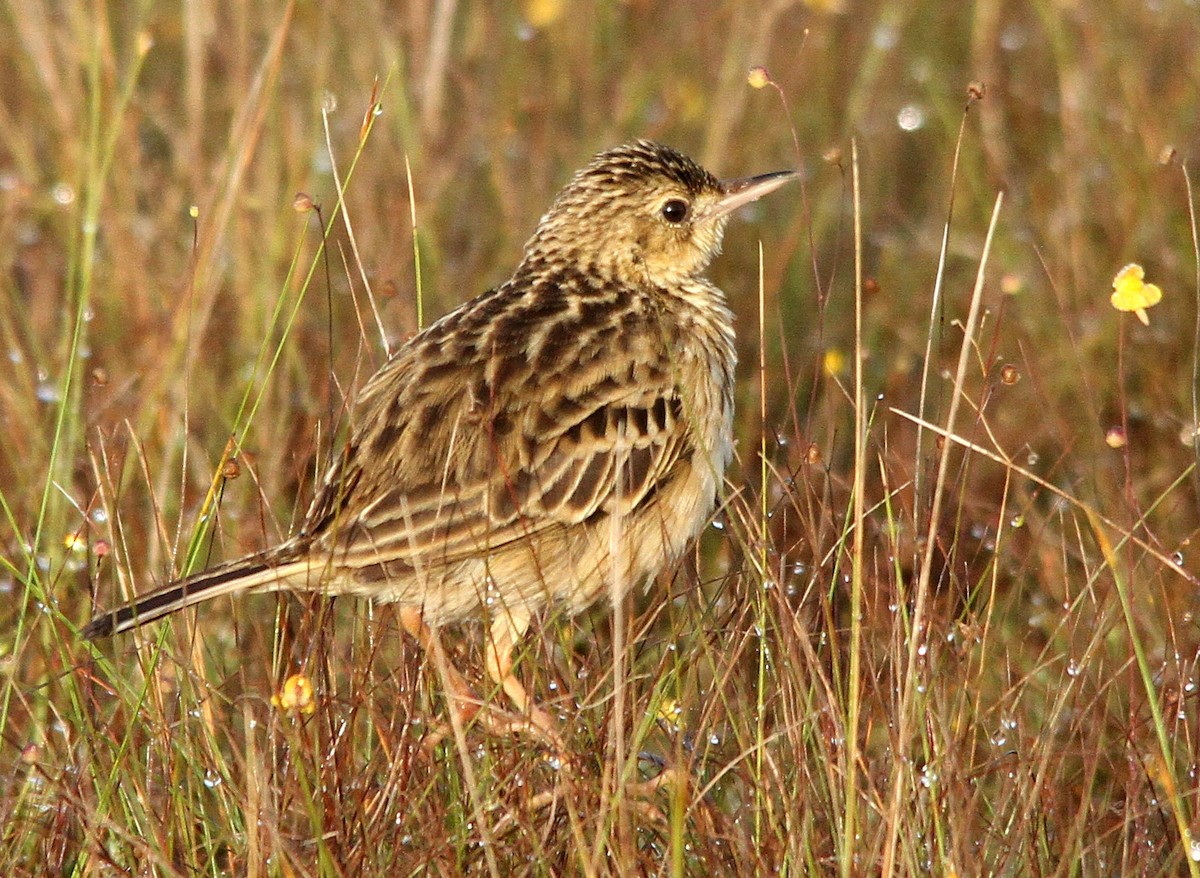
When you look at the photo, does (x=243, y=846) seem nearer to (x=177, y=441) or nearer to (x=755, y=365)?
(x=177, y=441)

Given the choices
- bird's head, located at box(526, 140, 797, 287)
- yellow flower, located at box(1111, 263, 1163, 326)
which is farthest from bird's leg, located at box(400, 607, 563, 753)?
yellow flower, located at box(1111, 263, 1163, 326)

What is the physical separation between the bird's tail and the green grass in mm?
80

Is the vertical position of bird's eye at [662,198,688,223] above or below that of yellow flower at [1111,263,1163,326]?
below

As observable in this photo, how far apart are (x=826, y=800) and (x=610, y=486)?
1.17 metres

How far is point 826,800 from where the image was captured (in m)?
3.80

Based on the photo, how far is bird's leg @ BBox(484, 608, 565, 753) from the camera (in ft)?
12.7

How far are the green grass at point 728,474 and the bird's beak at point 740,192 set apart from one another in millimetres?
423

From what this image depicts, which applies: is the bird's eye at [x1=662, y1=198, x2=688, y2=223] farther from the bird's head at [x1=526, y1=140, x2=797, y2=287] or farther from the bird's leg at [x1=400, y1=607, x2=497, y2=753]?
the bird's leg at [x1=400, y1=607, x2=497, y2=753]

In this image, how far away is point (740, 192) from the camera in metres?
5.50

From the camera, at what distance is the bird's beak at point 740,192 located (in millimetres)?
5422

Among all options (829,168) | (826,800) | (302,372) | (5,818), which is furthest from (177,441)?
(829,168)

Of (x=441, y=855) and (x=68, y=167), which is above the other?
(x=68, y=167)

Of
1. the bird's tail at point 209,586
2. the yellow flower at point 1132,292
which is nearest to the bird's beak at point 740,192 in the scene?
the yellow flower at point 1132,292

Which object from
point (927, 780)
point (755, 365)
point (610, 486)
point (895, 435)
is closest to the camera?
point (927, 780)
